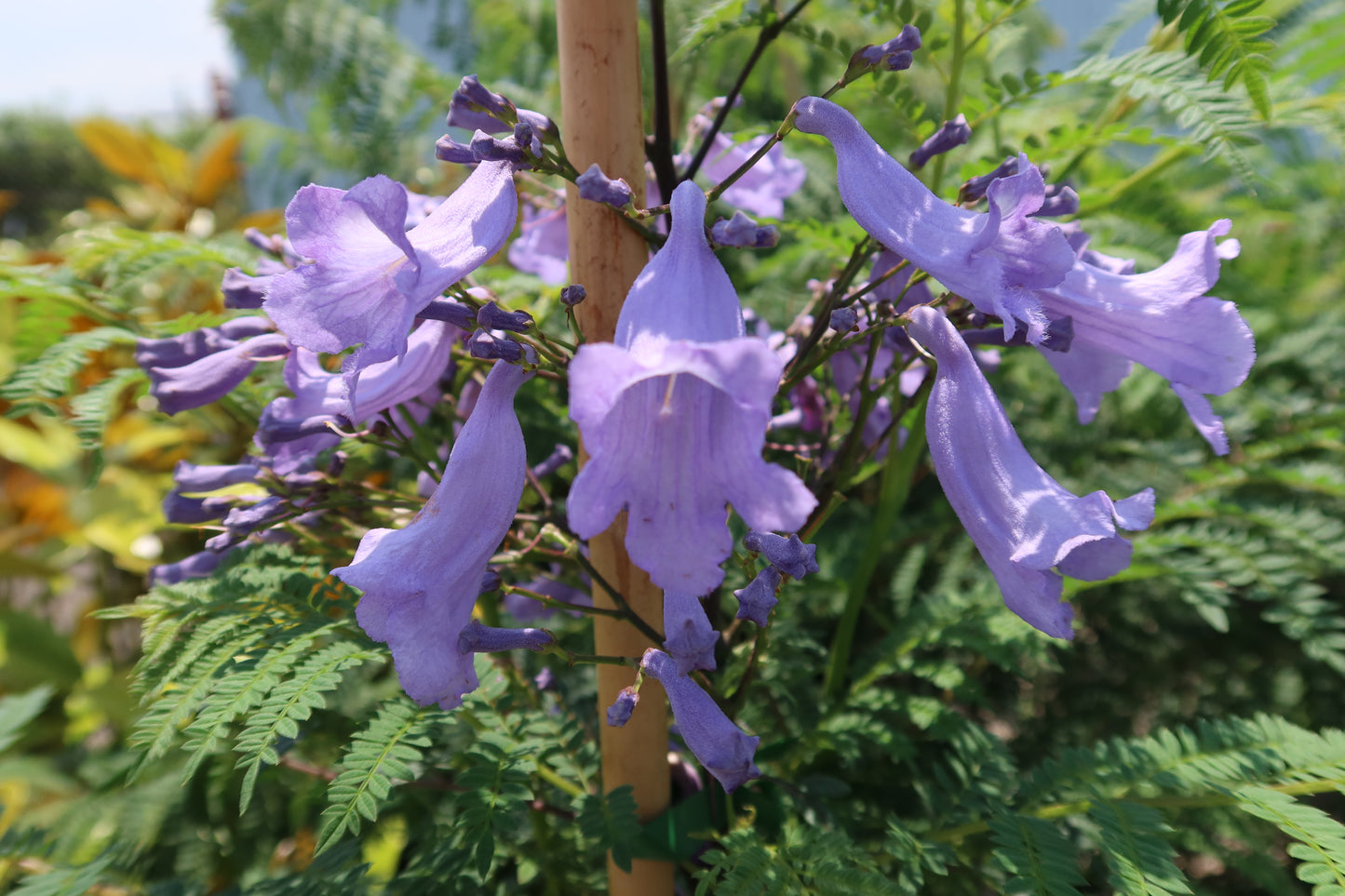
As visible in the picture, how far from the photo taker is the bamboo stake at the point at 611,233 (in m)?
0.76

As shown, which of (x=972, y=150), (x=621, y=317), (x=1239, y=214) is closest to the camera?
(x=621, y=317)

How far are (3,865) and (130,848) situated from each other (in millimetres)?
187

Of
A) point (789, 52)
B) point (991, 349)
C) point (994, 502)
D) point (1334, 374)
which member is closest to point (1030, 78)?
point (991, 349)

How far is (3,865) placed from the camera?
1046 mm

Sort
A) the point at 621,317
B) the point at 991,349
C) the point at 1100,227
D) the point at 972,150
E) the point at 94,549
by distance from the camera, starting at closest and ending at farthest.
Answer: the point at 621,317
the point at 991,349
the point at 1100,227
the point at 972,150
the point at 94,549

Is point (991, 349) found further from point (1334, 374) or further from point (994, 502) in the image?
point (1334, 374)

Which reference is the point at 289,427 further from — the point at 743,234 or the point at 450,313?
the point at 743,234

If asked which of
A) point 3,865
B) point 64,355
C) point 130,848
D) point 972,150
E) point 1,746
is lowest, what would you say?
point 3,865

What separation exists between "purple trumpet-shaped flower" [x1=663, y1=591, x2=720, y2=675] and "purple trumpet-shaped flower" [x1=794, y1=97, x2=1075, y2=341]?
0.38 meters

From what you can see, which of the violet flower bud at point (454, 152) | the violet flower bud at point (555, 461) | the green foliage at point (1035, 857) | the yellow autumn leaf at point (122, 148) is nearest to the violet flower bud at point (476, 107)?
the violet flower bud at point (454, 152)

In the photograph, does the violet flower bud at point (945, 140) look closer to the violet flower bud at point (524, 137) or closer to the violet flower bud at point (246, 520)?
the violet flower bud at point (524, 137)

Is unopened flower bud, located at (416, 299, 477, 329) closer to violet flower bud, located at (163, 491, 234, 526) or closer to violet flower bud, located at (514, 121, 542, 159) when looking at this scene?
violet flower bud, located at (514, 121, 542, 159)

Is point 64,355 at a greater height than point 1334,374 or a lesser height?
lesser

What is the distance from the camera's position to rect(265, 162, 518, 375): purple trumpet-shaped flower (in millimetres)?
611
